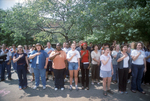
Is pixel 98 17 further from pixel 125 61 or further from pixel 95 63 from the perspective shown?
pixel 125 61

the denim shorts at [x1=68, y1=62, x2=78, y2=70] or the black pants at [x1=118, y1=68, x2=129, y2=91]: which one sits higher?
the denim shorts at [x1=68, y1=62, x2=78, y2=70]

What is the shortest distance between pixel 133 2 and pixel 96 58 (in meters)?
6.05

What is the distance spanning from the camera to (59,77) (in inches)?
179

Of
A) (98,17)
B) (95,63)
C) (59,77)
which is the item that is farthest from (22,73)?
(98,17)

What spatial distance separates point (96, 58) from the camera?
5.13 meters

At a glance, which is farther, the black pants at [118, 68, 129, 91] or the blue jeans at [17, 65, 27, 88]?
the blue jeans at [17, 65, 27, 88]

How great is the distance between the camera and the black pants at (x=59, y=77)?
4.44 metres

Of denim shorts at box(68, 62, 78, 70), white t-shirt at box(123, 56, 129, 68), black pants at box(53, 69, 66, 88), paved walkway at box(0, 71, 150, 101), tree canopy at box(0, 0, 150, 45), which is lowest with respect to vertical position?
paved walkway at box(0, 71, 150, 101)

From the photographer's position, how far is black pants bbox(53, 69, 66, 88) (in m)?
4.44

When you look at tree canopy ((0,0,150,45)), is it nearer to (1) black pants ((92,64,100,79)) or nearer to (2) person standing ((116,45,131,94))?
(1) black pants ((92,64,100,79))

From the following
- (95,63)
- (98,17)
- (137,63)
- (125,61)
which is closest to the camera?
(125,61)

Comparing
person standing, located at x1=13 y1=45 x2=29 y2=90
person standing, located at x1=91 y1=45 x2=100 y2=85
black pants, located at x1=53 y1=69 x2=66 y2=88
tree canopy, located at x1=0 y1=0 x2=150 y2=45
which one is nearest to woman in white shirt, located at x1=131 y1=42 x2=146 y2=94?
person standing, located at x1=91 y1=45 x2=100 y2=85

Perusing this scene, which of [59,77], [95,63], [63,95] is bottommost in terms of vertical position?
[63,95]

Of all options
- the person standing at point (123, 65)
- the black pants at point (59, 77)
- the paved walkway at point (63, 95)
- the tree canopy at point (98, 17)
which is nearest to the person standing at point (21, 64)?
the paved walkway at point (63, 95)
